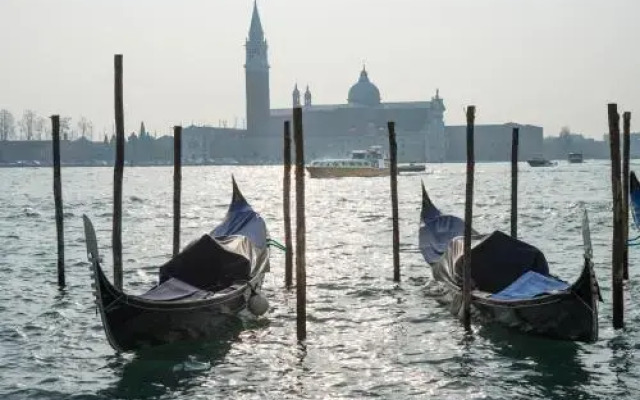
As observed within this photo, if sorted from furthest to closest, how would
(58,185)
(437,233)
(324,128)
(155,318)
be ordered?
1. (324,128)
2. (437,233)
3. (58,185)
4. (155,318)

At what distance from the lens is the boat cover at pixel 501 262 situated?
11.0 metres

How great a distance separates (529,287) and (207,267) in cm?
429

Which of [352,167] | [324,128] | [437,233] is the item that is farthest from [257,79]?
[437,233]

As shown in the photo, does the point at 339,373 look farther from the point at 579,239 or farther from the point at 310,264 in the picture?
the point at 579,239

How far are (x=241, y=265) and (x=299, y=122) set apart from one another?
87.8 inches

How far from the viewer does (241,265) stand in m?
11.0

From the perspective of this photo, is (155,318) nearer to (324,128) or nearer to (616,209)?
(616,209)

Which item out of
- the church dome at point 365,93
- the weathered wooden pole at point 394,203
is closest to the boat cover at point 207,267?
the weathered wooden pole at point 394,203

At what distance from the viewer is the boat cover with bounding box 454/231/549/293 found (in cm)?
1098

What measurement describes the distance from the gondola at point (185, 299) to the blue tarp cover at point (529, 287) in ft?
11.0

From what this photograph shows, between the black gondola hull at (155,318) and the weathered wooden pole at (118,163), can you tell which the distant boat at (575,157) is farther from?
the black gondola hull at (155,318)

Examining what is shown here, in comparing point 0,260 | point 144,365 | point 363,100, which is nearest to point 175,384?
point 144,365

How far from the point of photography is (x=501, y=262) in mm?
11102

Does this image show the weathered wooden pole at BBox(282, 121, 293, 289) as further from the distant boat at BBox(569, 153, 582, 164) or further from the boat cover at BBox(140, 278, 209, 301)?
the distant boat at BBox(569, 153, 582, 164)
